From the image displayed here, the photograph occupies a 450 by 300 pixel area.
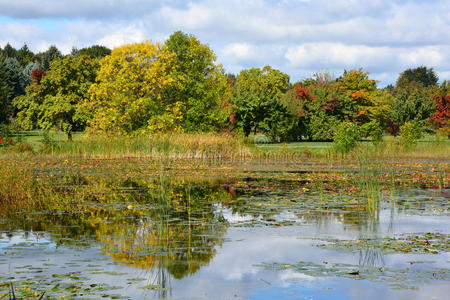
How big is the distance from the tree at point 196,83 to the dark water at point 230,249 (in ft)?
83.0

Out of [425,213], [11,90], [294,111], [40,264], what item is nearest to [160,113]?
[294,111]

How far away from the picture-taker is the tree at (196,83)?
132 feet

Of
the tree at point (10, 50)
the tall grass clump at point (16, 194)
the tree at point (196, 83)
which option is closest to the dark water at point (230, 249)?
the tall grass clump at point (16, 194)

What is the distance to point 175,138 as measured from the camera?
30.9 meters

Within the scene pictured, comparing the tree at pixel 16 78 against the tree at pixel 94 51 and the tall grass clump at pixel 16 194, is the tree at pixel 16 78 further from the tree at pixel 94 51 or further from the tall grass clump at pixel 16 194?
the tall grass clump at pixel 16 194

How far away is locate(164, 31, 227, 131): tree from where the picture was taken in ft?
132

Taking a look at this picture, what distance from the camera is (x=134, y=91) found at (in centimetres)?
3916

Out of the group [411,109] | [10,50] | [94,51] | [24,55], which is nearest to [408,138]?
[411,109]

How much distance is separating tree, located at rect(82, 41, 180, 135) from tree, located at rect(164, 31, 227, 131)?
125cm

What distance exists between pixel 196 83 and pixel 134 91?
4.81 metres

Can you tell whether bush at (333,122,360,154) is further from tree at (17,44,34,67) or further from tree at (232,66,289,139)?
tree at (17,44,34,67)

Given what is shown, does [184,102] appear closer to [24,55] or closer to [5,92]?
[5,92]

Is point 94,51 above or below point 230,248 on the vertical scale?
above

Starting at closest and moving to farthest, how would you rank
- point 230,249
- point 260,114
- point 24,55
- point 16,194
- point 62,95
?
point 230,249, point 16,194, point 62,95, point 260,114, point 24,55
